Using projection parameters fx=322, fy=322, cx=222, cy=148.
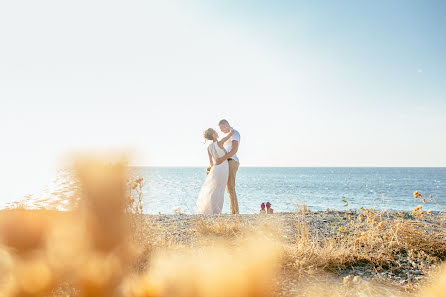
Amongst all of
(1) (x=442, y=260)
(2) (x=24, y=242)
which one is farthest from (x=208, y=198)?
(1) (x=442, y=260)

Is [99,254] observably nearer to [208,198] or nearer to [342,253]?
[342,253]

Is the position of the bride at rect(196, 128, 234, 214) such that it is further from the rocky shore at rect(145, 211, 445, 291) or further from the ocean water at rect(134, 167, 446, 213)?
the rocky shore at rect(145, 211, 445, 291)

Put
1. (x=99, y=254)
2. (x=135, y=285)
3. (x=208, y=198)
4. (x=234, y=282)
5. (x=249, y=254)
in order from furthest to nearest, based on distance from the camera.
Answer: (x=208, y=198), (x=249, y=254), (x=99, y=254), (x=234, y=282), (x=135, y=285)

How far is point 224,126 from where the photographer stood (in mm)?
8148

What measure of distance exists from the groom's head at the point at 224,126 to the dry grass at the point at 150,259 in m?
4.44

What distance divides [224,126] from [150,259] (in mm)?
5389

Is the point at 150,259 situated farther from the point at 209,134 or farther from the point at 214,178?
the point at 209,134

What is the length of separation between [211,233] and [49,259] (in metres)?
2.15

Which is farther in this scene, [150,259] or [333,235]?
[333,235]

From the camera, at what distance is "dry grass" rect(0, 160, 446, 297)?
265cm

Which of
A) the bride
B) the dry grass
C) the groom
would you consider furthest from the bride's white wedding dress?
the dry grass

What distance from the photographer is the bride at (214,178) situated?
8383 mm

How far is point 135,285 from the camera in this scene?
257 cm

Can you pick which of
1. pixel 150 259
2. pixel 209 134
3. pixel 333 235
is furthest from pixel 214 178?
pixel 150 259
